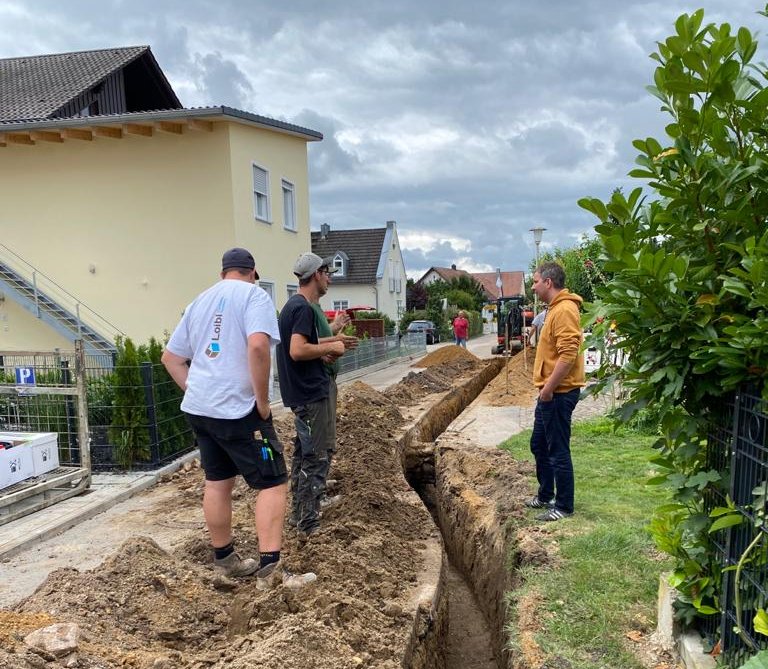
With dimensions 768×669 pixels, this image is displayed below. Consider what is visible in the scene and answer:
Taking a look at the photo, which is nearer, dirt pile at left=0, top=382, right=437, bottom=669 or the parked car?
dirt pile at left=0, top=382, right=437, bottom=669

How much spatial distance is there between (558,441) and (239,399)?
233 cm

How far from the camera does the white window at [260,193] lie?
14.5 metres

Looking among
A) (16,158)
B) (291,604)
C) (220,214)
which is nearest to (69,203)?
(16,158)

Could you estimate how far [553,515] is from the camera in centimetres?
489

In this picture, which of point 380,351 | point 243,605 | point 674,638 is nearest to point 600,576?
point 674,638

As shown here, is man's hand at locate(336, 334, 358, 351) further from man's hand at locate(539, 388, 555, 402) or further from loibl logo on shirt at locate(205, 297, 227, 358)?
man's hand at locate(539, 388, 555, 402)

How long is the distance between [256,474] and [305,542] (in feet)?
2.94

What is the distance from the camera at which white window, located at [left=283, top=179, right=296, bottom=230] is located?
16222 millimetres

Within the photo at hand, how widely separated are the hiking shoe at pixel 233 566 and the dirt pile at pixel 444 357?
16.7m

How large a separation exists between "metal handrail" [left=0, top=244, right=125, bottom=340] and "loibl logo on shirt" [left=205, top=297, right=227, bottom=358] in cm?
1149

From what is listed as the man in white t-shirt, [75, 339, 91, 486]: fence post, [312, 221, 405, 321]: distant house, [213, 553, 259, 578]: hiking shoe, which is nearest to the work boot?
the man in white t-shirt

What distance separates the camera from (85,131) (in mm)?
13672

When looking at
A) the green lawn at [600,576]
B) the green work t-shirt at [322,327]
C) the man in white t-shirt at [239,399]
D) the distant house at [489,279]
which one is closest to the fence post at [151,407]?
the green work t-shirt at [322,327]

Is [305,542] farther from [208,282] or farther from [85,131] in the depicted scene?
[85,131]
